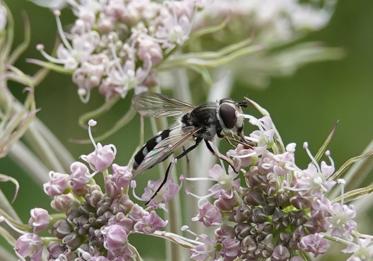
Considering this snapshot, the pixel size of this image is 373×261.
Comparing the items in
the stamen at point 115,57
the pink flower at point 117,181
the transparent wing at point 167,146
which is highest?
the stamen at point 115,57

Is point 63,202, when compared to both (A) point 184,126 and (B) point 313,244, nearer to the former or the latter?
(A) point 184,126

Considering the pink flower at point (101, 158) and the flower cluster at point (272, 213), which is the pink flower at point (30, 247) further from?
the flower cluster at point (272, 213)

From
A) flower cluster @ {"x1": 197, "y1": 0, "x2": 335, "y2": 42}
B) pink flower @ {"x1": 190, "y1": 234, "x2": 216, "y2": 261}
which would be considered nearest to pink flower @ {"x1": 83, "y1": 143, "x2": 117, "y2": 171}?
pink flower @ {"x1": 190, "y1": 234, "x2": 216, "y2": 261}

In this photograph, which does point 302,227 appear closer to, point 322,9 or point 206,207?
point 206,207

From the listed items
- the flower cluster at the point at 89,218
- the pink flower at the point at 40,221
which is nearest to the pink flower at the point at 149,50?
the flower cluster at the point at 89,218

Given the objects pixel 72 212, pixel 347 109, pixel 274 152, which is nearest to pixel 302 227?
pixel 274 152

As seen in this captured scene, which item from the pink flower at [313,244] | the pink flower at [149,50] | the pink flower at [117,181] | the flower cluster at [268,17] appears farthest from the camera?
the flower cluster at [268,17]

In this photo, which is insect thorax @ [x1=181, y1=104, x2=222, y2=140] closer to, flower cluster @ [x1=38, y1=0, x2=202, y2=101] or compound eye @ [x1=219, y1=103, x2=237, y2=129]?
compound eye @ [x1=219, y1=103, x2=237, y2=129]
